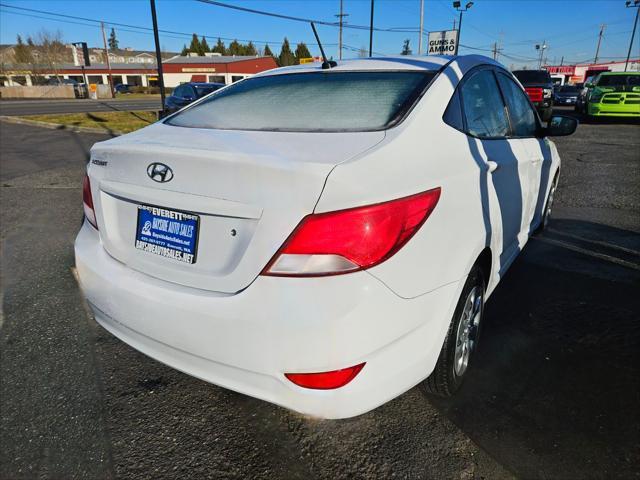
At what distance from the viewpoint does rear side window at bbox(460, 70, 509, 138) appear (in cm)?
231

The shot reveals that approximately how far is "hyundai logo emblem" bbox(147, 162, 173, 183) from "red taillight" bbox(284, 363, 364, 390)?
0.85 m

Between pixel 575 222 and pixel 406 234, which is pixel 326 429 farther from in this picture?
pixel 575 222

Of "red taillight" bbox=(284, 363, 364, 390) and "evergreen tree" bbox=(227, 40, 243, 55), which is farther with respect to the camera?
"evergreen tree" bbox=(227, 40, 243, 55)

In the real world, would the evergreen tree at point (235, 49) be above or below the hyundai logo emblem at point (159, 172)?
above

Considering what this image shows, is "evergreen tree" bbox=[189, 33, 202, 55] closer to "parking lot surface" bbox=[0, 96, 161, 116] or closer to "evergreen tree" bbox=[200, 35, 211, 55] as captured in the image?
"evergreen tree" bbox=[200, 35, 211, 55]

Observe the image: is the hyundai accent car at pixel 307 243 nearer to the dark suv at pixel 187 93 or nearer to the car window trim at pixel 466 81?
the car window trim at pixel 466 81

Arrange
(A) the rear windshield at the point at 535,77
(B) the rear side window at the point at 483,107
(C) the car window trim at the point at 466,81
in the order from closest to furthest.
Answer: (C) the car window trim at the point at 466,81 → (B) the rear side window at the point at 483,107 → (A) the rear windshield at the point at 535,77

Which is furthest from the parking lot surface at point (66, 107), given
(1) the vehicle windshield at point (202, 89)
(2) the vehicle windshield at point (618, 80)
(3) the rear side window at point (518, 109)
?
(3) the rear side window at point (518, 109)

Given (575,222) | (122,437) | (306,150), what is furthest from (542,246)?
(122,437)

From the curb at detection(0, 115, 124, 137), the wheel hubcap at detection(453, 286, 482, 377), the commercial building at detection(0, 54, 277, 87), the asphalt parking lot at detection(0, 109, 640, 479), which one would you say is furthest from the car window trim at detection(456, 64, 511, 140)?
the commercial building at detection(0, 54, 277, 87)

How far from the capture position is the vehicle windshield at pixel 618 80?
15.9 m

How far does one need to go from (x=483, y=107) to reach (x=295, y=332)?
183 cm

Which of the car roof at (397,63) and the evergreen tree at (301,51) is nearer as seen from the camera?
the car roof at (397,63)

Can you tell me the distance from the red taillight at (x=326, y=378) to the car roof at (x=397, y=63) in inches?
65.1
